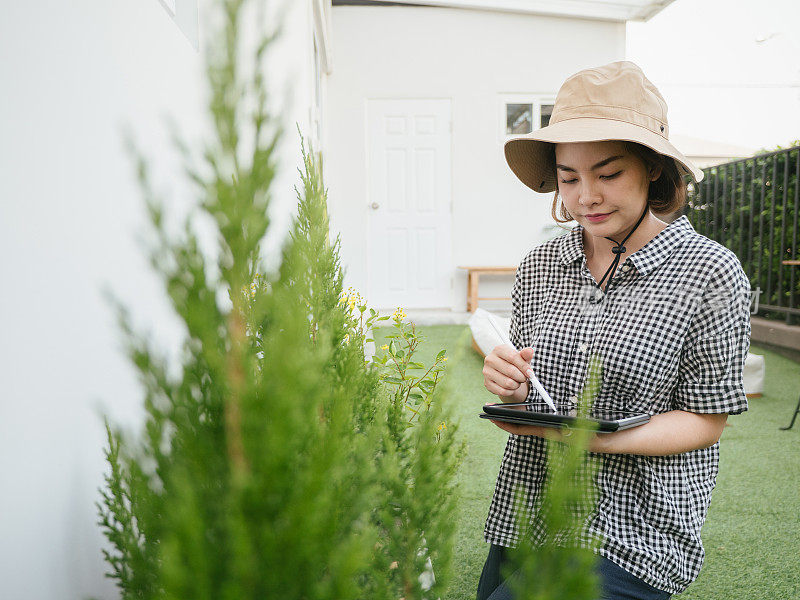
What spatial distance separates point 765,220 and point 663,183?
6.32 m

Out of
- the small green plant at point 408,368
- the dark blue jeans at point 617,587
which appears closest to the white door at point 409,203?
the small green plant at point 408,368

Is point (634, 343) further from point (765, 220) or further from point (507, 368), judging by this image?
point (765, 220)

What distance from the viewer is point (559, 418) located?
1.05 meters

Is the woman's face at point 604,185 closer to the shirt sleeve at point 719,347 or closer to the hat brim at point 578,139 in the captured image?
the hat brim at point 578,139

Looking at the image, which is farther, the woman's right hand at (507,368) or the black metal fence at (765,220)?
the black metal fence at (765,220)

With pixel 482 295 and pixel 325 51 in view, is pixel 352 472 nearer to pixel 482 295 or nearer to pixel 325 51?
pixel 325 51

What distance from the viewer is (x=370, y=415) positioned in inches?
41.6

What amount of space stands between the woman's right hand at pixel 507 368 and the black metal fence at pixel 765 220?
18.6 ft

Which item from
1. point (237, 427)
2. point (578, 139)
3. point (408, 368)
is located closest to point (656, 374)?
point (578, 139)

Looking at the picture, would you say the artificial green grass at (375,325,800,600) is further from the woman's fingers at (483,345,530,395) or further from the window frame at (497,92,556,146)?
the window frame at (497,92,556,146)

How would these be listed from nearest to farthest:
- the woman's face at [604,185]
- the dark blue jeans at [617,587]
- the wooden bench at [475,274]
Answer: the dark blue jeans at [617,587]
the woman's face at [604,185]
the wooden bench at [475,274]

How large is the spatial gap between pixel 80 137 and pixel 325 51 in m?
7.36

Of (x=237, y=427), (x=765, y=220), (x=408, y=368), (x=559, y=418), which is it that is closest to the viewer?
(x=237, y=427)

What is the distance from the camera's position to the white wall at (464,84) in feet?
27.6
